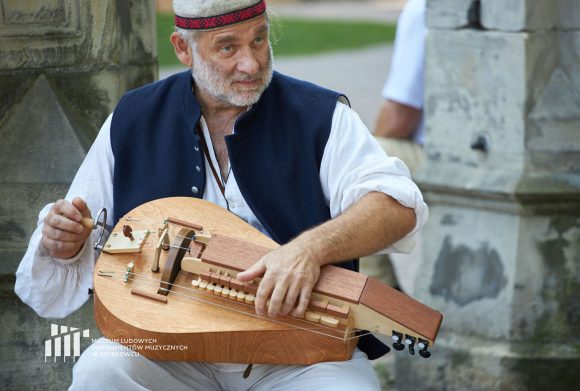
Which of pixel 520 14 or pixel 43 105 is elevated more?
pixel 520 14

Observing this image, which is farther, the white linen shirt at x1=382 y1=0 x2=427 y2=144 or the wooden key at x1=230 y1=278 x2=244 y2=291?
the white linen shirt at x1=382 y1=0 x2=427 y2=144

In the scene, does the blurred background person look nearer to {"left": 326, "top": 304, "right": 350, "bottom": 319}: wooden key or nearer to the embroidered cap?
the embroidered cap

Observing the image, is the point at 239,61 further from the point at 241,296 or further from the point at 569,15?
the point at 569,15

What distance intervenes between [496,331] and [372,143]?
1.68 m

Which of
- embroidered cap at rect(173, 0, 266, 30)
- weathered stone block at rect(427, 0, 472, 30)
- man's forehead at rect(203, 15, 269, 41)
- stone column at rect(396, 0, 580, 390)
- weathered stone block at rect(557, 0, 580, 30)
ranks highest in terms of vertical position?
embroidered cap at rect(173, 0, 266, 30)

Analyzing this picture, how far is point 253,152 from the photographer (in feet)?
12.0

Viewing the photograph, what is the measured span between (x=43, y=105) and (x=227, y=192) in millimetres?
893

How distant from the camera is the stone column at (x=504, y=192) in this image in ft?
15.8

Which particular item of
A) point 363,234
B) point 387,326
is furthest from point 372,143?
point 387,326

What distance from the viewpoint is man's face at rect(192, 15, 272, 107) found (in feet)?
11.9

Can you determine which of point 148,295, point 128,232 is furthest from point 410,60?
point 148,295

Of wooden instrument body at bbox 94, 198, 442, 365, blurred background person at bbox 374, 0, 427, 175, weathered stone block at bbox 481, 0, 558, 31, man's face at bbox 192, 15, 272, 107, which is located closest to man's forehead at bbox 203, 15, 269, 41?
man's face at bbox 192, 15, 272, 107

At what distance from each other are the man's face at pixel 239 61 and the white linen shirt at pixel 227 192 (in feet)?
0.58

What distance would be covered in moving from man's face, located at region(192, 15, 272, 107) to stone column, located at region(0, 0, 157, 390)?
66 centimetres
